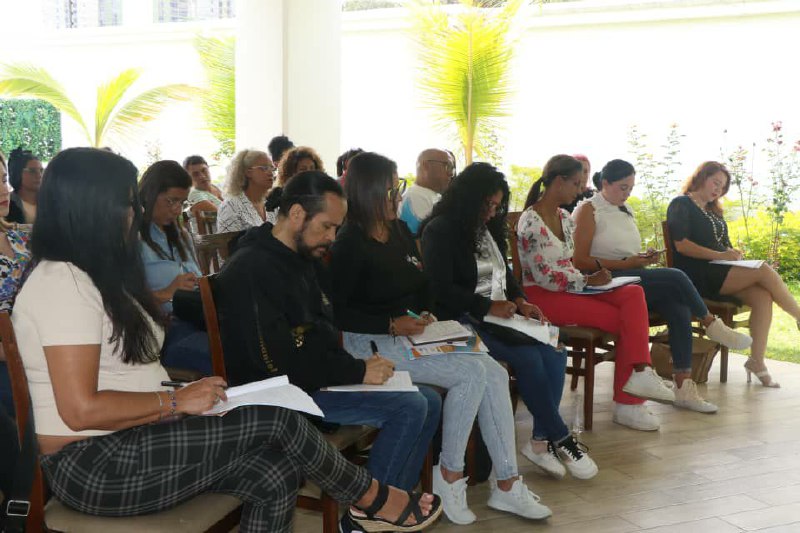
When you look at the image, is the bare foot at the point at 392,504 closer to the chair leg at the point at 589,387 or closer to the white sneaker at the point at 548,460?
the white sneaker at the point at 548,460

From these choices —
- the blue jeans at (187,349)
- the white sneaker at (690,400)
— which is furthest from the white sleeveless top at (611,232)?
the blue jeans at (187,349)

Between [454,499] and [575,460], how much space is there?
63 centimetres

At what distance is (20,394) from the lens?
1624mm

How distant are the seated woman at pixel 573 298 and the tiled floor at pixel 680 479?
7.4 inches

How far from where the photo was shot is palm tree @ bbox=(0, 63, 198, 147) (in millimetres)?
9172

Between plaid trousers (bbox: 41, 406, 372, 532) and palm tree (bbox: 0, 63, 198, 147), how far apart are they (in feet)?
27.0

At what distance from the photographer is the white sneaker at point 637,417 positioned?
379 cm

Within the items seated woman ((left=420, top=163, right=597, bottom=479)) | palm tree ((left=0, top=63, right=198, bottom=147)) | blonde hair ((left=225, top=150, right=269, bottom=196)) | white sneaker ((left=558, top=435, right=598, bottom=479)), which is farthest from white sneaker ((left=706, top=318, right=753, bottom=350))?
palm tree ((left=0, top=63, right=198, bottom=147))

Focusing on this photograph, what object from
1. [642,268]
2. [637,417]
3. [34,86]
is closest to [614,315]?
[637,417]

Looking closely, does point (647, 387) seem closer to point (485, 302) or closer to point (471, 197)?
point (485, 302)

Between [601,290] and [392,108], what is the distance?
729 cm

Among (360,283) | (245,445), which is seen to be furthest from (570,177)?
(245,445)

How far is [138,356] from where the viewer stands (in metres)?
1.74

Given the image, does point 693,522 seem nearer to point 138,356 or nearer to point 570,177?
point 570,177
